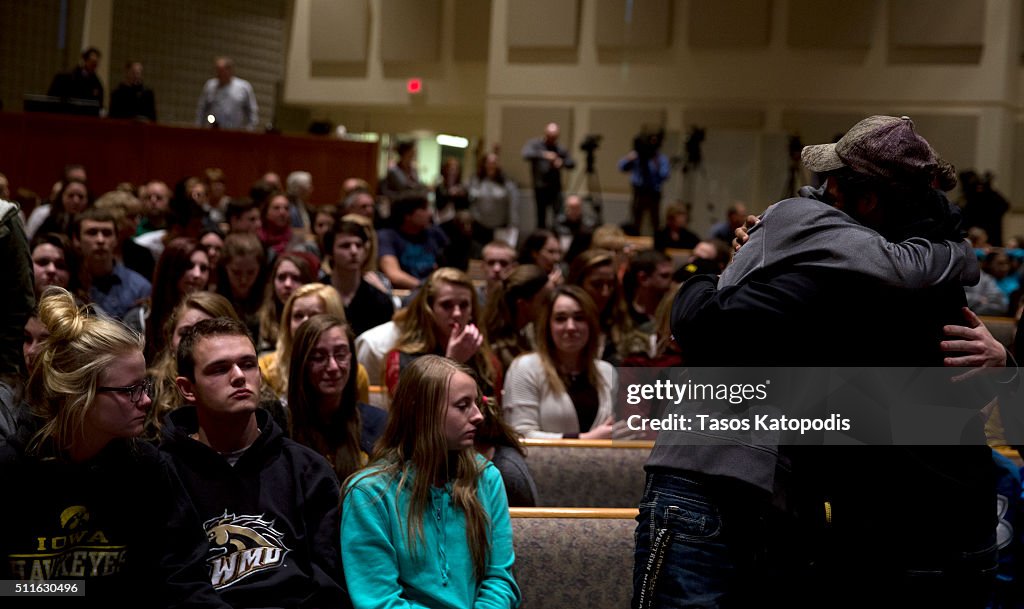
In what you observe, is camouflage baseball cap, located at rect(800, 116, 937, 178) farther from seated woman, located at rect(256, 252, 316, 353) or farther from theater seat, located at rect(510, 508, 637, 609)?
seated woman, located at rect(256, 252, 316, 353)

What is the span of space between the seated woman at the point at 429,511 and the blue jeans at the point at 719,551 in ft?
2.81

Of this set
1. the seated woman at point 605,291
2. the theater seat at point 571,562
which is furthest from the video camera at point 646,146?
the theater seat at point 571,562

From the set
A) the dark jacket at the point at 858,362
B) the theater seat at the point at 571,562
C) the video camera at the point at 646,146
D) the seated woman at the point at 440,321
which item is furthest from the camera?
the video camera at the point at 646,146

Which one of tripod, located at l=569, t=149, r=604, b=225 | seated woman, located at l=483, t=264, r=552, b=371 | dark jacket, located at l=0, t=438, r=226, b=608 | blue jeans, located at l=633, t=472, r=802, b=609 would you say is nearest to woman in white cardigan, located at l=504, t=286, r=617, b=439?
seated woman, located at l=483, t=264, r=552, b=371

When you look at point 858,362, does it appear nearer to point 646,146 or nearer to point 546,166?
point 646,146

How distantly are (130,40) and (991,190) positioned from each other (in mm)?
12284

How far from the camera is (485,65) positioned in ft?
57.2

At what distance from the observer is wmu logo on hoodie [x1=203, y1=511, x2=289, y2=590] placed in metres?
2.52

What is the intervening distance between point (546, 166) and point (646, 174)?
119 centimetres

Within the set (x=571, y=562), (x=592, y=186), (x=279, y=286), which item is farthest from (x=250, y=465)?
(x=592, y=186)

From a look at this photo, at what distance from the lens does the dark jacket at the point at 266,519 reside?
254 centimetres

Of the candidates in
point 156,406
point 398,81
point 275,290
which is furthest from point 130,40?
point 156,406

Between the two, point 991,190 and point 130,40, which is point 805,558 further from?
point 130,40

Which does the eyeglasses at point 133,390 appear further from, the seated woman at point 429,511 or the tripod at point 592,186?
the tripod at point 592,186
